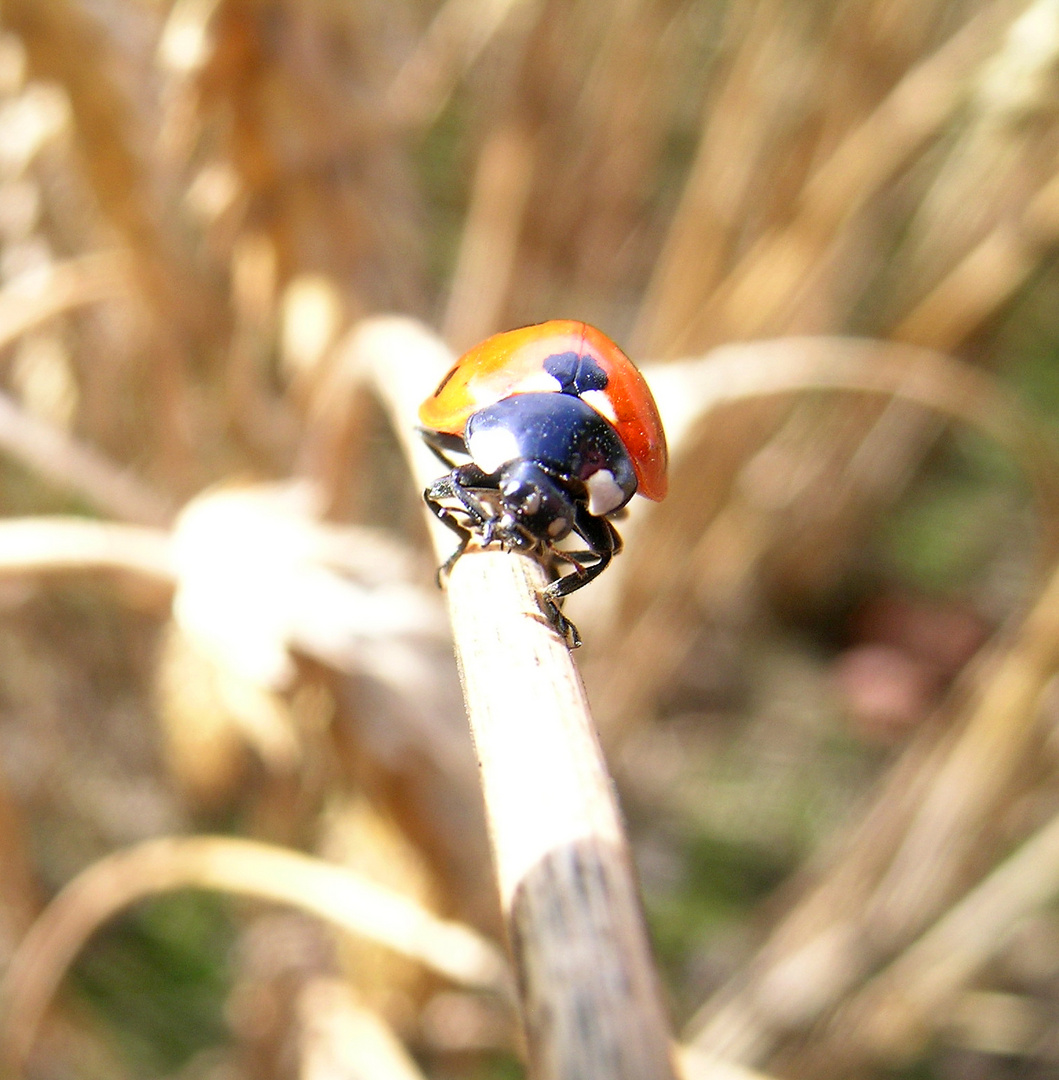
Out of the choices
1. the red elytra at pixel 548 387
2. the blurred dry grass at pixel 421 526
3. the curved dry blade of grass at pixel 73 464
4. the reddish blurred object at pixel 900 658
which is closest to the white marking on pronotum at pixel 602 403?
the red elytra at pixel 548 387

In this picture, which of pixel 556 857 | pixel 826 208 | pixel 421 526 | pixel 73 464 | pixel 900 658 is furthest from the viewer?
pixel 900 658

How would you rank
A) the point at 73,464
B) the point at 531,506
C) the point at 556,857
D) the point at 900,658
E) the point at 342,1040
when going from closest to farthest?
the point at 556,857, the point at 531,506, the point at 73,464, the point at 342,1040, the point at 900,658

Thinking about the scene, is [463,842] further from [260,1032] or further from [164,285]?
[164,285]

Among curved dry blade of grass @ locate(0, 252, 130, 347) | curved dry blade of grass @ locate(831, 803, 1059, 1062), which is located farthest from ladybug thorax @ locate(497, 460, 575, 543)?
curved dry blade of grass @ locate(831, 803, 1059, 1062)

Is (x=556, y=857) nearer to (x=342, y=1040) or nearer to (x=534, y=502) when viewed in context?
(x=534, y=502)

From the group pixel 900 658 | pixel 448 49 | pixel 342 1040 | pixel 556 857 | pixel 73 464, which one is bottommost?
pixel 556 857

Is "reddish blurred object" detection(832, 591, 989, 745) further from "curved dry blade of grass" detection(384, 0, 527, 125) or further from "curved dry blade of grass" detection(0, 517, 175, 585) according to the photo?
"curved dry blade of grass" detection(0, 517, 175, 585)

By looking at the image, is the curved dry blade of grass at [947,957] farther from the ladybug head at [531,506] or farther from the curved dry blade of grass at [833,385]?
the ladybug head at [531,506]

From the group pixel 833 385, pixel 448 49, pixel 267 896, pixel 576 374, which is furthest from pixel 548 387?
pixel 448 49

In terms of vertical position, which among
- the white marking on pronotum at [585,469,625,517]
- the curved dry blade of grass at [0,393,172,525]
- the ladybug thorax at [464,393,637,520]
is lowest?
the white marking on pronotum at [585,469,625,517]
